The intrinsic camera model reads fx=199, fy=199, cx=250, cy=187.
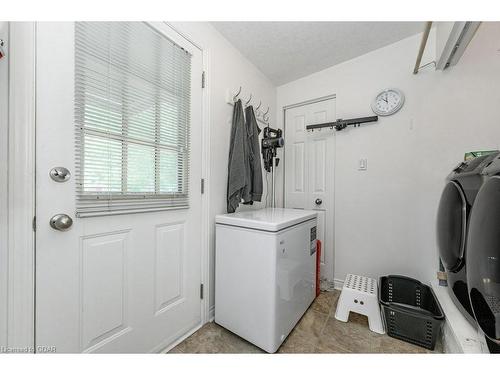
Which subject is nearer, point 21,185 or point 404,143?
point 21,185

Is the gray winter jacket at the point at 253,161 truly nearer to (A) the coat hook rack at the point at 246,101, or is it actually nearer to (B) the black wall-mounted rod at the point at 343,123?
(A) the coat hook rack at the point at 246,101

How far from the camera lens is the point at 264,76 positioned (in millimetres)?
2184

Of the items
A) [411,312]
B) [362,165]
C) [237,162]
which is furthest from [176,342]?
[362,165]

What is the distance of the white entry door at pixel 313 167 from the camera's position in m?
2.08

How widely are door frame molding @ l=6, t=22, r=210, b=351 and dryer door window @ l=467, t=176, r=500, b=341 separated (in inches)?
69.6

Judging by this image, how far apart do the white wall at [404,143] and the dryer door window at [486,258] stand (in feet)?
2.94

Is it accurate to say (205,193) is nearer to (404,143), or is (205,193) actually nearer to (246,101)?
(246,101)

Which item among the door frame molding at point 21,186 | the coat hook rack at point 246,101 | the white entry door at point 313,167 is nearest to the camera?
the door frame molding at point 21,186

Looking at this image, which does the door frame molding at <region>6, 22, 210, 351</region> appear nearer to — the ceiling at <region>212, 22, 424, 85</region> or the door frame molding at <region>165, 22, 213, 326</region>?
the door frame molding at <region>165, 22, 213, 326</region>

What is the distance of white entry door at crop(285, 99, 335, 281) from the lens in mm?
2076

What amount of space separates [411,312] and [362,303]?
0.95 feet

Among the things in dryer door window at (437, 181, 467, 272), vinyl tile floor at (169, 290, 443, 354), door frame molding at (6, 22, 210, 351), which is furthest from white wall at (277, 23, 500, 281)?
door frame molding at (6, 22, 210, 351)

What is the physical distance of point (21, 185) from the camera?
29.6 inches

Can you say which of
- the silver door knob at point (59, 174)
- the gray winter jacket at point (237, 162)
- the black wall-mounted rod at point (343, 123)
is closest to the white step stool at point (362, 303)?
the gray winter jacket at point (237, 162)
